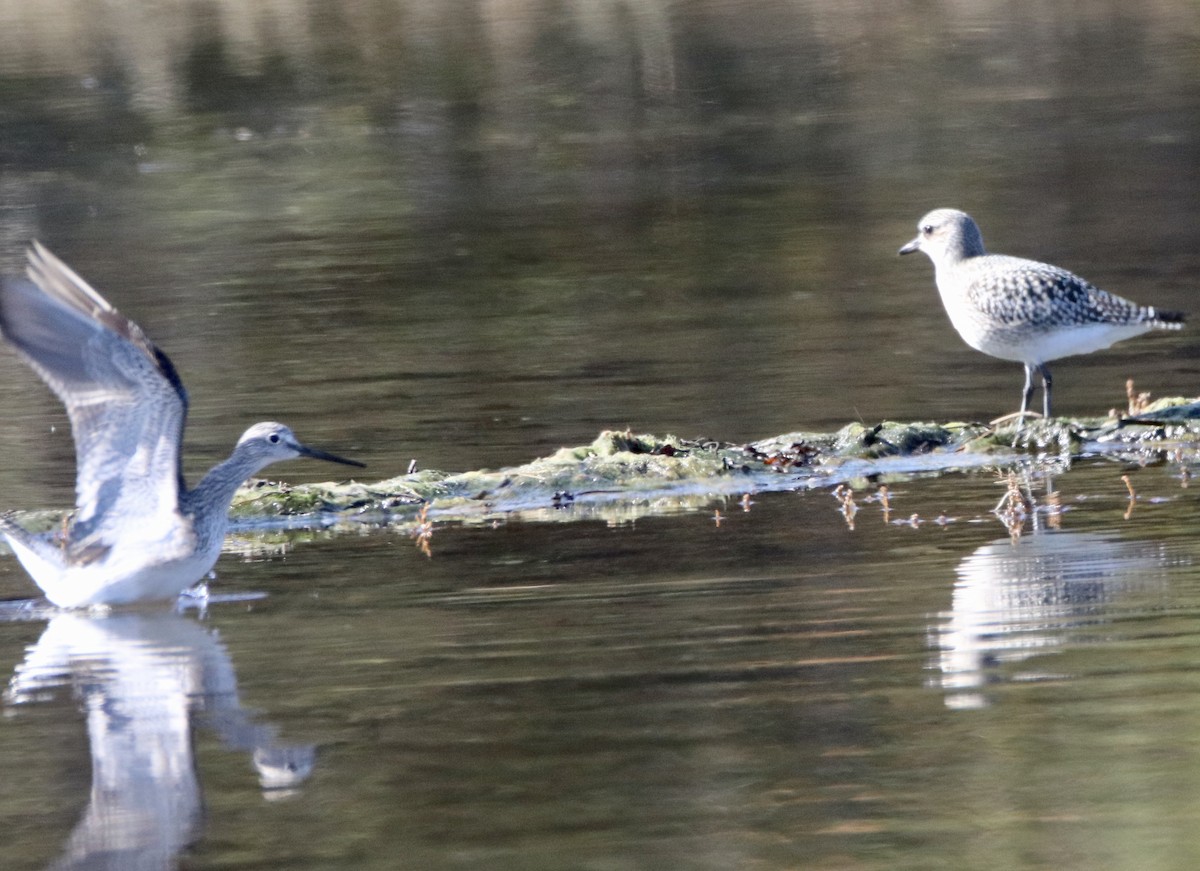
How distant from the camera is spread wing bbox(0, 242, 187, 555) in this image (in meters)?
8.78

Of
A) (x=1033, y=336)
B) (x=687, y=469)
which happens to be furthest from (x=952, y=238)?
(x=687, y=469)

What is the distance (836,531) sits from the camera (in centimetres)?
1012

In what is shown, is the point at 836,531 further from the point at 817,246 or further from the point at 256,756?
the point at 817,246

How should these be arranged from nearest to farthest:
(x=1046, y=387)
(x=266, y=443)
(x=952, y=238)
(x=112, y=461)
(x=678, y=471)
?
1. (x=112, y=461)
2. (x=266, y=443)
3. (x=678, y=471)
4. (x=1046, y=387)
5. (x=952, y=238)

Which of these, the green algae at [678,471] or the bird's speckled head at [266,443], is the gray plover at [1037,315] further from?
the bird's speckled head at [266,443]

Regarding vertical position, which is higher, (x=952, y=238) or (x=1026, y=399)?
(x=952, y=238)

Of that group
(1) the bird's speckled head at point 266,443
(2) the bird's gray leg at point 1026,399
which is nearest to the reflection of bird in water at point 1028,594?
(2) the bird's gray leg at point 1026,399

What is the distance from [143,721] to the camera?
773 centimetres

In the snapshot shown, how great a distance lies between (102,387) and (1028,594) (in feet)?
12.0

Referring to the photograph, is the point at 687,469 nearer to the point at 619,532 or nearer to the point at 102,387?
the point at 619,532

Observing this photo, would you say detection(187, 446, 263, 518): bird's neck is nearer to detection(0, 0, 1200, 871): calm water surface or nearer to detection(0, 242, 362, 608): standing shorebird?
detection(0, 242, 362, 608): standing shorebird

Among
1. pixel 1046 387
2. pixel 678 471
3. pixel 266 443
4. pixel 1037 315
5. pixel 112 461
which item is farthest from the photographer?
pixel 1046 387

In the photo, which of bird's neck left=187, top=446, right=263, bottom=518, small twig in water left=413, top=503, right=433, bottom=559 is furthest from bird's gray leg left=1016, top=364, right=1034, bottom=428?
bird's neck left=187, top=446, right=263, bottom=518

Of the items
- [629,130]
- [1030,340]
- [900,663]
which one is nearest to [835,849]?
[900,663]
